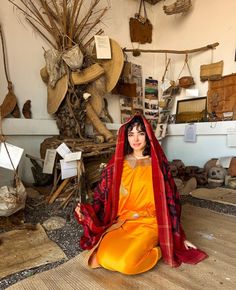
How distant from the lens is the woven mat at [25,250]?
1306 mm

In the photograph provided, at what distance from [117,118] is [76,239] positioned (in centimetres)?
216

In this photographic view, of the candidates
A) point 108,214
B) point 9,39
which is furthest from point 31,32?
point 108,214

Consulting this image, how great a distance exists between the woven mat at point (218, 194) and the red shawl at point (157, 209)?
110 cm

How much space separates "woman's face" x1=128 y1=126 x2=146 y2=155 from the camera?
139cm

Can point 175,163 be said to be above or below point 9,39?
below

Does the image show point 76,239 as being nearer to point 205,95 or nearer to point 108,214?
point 108,214

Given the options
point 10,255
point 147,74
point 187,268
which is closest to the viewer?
point 187,268

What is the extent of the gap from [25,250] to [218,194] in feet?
6.10

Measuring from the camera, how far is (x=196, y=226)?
181cm

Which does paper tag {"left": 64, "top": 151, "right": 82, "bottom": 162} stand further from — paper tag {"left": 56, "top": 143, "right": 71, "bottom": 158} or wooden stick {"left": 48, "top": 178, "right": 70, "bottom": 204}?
wooden stick {"left": 48, "top": 178, "right": 70, "bottom": 204}

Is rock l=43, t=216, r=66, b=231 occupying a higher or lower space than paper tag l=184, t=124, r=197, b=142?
lower

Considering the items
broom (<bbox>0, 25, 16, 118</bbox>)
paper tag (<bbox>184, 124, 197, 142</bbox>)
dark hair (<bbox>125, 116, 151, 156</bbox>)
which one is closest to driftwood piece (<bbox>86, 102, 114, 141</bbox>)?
broom (<bbox>0, 25, 16, 118</bbox>)

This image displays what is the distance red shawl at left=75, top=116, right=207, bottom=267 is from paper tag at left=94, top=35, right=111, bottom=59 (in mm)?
1488

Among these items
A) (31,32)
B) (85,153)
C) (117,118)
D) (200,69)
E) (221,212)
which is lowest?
(221,212)
